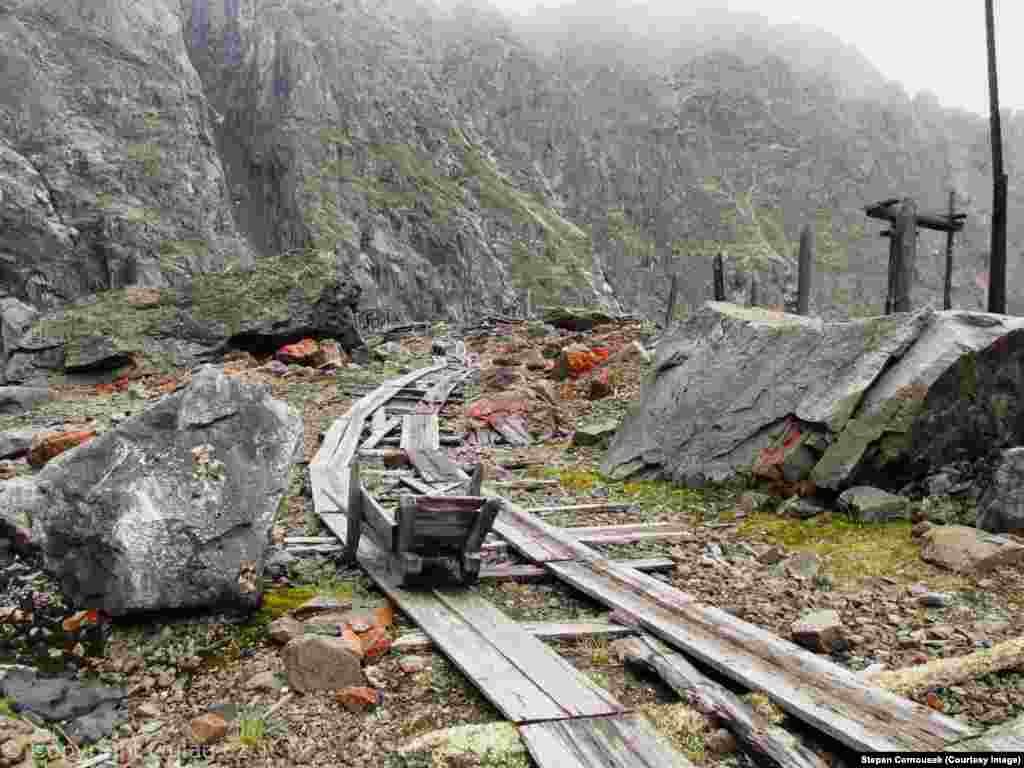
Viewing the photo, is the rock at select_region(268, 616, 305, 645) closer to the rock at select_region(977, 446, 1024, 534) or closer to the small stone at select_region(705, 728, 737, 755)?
the small stone at select_region(705, 728, 737, 755)

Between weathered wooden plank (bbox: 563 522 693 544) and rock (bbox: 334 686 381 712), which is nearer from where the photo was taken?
rock (bbox: 334 686 381 712)

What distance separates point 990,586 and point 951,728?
2.28m

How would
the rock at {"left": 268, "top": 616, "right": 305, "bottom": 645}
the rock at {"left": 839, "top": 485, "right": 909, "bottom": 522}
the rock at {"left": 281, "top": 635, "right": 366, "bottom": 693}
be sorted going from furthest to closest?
1. the rock at {"left": 839, "top": 485, "right": 909, "bottom": 522}
2. the rock at {"left": 268, "top": 616, "right": 305, "bottom": 645}
3. the rock at {"left": 281, "top": 635, "right": 366, "bottom": 693}

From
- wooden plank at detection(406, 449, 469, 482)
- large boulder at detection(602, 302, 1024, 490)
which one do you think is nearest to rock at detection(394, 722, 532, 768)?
large boulder at detection(602, 302, 1024, 490)

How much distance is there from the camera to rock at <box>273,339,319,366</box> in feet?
60.5

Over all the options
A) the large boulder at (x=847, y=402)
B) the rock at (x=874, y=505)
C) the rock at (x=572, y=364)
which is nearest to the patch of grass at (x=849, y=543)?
the rock at (x=874, y=505)

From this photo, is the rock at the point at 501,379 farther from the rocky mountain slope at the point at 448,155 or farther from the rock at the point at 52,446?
the rocky mountain slope at the point at 448,155

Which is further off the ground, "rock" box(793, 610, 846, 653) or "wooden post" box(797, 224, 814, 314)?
"wooden post" box(797, 224, 814, 314)

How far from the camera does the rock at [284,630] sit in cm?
443

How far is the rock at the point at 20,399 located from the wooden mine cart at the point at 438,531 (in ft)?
38.3

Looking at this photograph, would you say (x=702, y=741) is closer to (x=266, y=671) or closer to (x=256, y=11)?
(x=266, y=671)

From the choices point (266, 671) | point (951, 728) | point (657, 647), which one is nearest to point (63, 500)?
point (266, 671)

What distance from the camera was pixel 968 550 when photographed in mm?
5391

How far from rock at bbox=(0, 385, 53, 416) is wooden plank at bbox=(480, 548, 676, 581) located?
11865 mm
